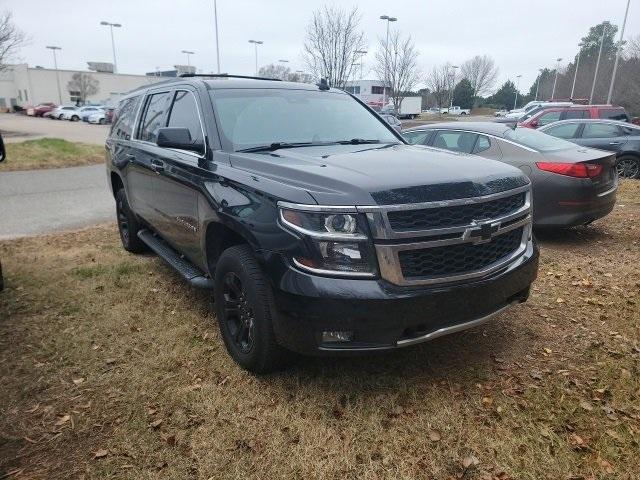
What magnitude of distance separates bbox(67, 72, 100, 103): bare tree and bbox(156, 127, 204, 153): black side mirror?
78.0 metres

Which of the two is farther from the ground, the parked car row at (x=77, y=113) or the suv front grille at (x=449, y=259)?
the suv front grille at (x=449, y=259)

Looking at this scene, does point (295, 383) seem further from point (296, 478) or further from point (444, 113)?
point (444, 113)

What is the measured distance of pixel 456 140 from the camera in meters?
7.03

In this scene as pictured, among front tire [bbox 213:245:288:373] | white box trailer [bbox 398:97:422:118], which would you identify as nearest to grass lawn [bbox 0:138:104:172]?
front tire [bbox 213:245:288:373]

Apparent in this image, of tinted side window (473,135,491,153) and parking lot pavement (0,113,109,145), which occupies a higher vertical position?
tinted side window (473,135,491,153)

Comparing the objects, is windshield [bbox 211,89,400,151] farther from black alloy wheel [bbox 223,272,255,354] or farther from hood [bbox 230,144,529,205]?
black alloy wheel [bbox 223,272,255,354]

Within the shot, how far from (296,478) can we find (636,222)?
23.1 feet

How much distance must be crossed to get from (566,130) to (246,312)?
445 inches

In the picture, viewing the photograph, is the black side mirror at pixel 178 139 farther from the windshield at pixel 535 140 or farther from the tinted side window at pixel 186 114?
the windshield at pixel 535 140

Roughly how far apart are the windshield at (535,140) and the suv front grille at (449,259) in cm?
387

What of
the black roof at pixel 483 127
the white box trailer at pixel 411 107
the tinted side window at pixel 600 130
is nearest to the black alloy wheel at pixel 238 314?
the black roof at pixel 483 127

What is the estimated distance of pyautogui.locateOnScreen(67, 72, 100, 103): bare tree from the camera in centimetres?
7131

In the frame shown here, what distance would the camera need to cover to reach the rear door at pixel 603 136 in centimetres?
1151

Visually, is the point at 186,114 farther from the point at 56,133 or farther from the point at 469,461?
the point at 56,133
